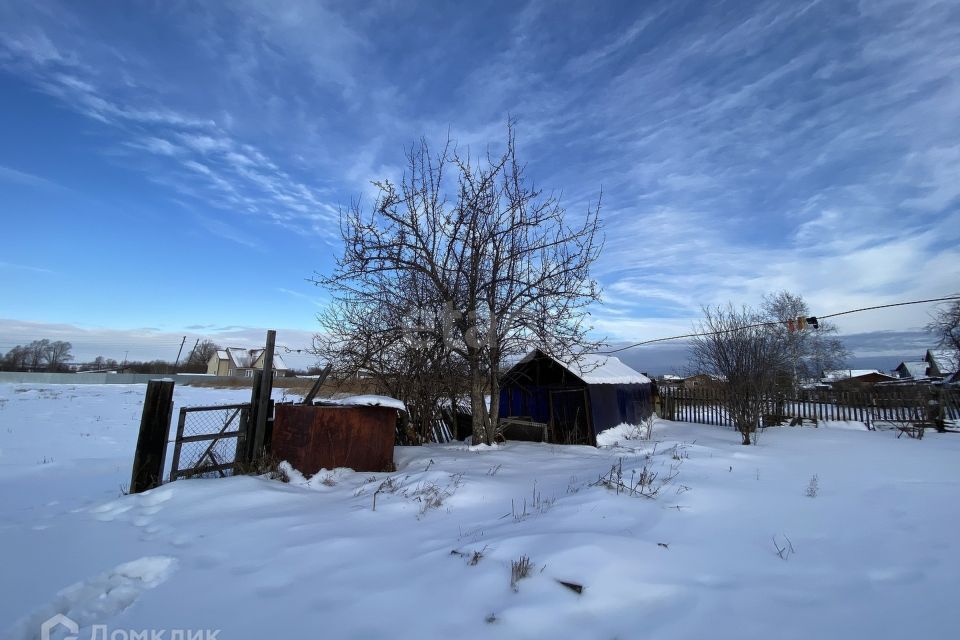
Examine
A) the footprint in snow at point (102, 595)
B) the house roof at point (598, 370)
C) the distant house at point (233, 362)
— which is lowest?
the footprint in snow at point (102, 595)

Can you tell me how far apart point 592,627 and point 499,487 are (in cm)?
326

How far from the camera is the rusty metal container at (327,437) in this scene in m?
6.65

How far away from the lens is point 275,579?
3.23m

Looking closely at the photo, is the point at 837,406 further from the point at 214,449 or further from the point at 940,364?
the point at 940,364

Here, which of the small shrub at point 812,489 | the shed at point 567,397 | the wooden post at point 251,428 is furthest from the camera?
the shed at point 567,397

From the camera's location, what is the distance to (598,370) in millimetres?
13422

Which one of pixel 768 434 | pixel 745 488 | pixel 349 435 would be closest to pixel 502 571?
pixel 745 488

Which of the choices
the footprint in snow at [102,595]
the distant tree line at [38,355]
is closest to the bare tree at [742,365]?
the footprint in snow at [102,595]

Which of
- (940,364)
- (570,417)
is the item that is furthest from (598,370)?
(940,364)

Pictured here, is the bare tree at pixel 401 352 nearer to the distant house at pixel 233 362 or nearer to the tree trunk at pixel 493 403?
the tree trunk at pixel 493 403

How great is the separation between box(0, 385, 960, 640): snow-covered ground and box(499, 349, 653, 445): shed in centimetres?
529

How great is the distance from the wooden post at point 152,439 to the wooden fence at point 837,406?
12339 millimetres

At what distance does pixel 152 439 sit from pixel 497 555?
5.27 metres

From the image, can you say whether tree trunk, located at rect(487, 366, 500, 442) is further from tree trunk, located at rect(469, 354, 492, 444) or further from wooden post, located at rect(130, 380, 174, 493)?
wooden post, located at rect(130, 380, 174, 493)
